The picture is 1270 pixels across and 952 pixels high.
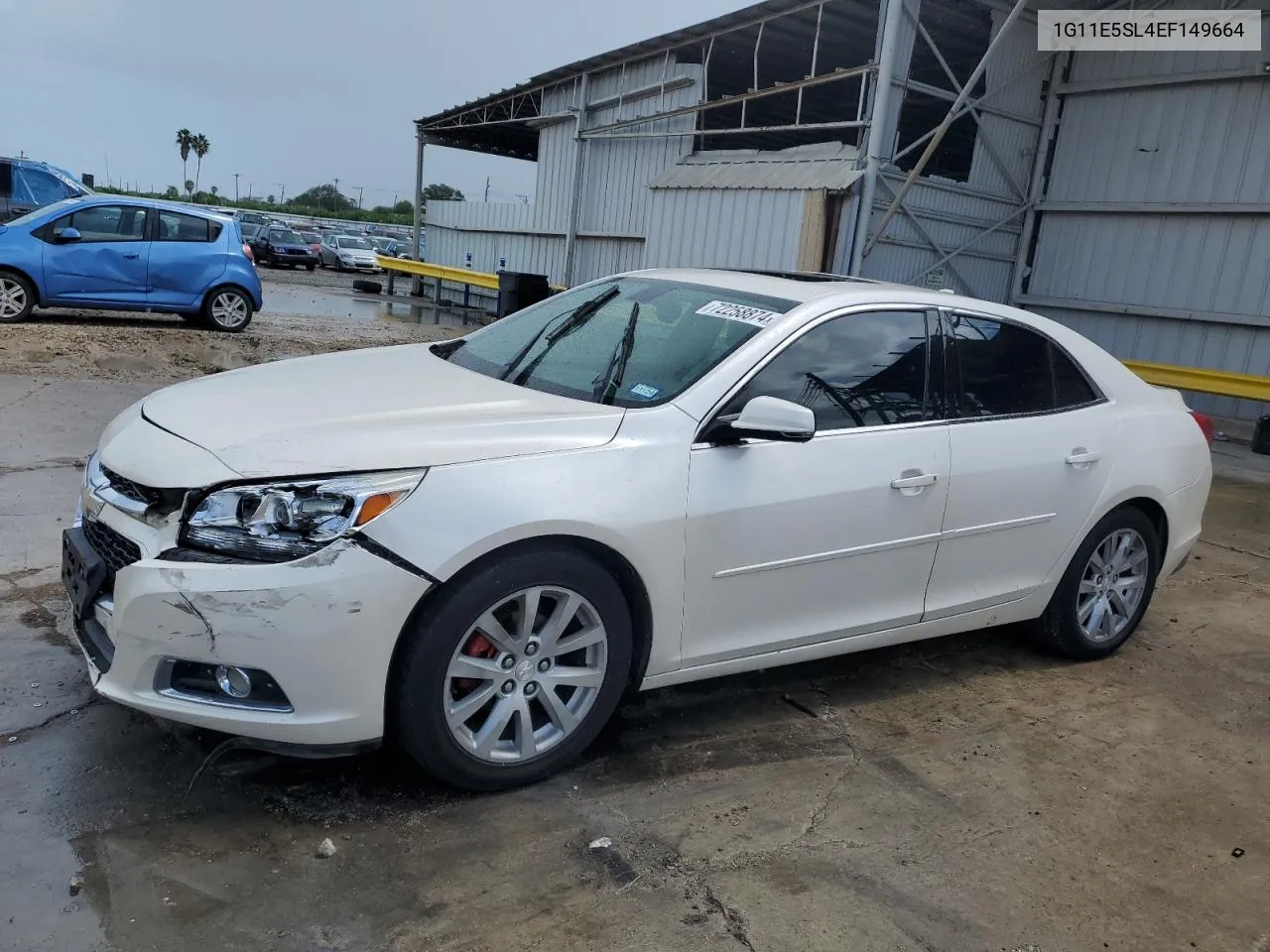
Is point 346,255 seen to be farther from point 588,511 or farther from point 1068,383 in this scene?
point 588,511

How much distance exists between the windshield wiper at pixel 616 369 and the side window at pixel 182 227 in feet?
34.6

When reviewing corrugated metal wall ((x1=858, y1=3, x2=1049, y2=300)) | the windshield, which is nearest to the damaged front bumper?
the windshield

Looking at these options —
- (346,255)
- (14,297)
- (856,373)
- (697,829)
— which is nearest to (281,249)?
(346,255)

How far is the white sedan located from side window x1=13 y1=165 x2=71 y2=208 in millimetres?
15608

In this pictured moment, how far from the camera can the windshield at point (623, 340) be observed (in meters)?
3.55

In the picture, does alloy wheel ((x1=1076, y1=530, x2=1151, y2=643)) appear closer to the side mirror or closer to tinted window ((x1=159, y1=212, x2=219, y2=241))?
the side mirror

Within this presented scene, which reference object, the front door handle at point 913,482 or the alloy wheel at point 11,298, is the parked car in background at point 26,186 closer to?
the alloy wheel at point 11,298

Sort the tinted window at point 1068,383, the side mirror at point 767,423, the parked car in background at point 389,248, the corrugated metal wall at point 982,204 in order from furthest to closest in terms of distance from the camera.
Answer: the parked car in background at point 389,248, the corrugated metal wall at point 982,204, the tinted window at point 1068,383, the side mirror at point 767,423

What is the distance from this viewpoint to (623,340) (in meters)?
3.83

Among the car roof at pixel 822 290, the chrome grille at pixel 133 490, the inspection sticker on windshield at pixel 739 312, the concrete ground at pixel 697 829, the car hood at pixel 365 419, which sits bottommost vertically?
the concrete ground at pixel 697 829

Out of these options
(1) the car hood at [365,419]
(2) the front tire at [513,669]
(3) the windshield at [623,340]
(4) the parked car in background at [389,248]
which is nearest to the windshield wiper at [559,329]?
(3) the windshield at [623,340]

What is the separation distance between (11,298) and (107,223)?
1367 millimetres

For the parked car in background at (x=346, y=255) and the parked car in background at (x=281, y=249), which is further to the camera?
the parked car in background at (x=346, y=255)

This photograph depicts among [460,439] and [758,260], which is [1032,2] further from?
[460,439]
